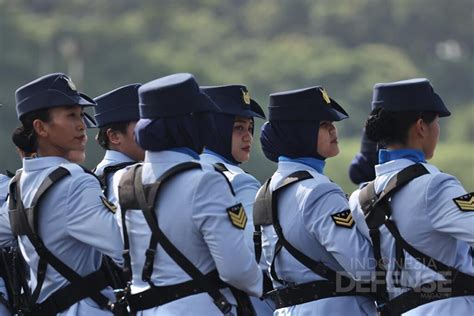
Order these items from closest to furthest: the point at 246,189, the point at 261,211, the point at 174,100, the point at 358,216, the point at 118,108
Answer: the point at 174,100 → the point at 358,216 → the point at 261,211 → the point at 246,189 → the point at 118,108

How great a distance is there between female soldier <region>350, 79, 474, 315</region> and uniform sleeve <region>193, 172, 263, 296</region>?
0.87m

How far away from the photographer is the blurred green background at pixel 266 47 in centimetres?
4294

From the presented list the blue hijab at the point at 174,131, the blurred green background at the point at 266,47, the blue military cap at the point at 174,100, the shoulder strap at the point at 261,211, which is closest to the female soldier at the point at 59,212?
the blue hijab at the point at 174,131

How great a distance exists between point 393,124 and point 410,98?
15cm

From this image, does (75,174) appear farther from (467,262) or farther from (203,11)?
(203,11)

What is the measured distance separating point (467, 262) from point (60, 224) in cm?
196

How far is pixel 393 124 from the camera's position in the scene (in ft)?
23.9

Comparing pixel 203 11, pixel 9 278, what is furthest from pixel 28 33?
pixel 9 278

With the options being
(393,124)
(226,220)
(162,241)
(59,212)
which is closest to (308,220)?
(393,124)

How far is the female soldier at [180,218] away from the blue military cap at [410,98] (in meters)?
1.02

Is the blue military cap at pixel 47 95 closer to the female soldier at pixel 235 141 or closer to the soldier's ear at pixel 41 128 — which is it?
the soldier's ear at pixel 41 128

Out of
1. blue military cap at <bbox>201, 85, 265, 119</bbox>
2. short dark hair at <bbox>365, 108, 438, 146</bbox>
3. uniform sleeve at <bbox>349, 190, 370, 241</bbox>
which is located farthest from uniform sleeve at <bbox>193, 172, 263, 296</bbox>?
blue military cap at <bbox>201, 85, 265, 119</bbox>

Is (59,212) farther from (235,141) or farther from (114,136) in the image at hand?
(235,141)

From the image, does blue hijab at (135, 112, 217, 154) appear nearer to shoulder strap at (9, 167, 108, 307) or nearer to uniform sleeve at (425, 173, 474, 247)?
shoulder strap at (9, 167, 108, 307)
